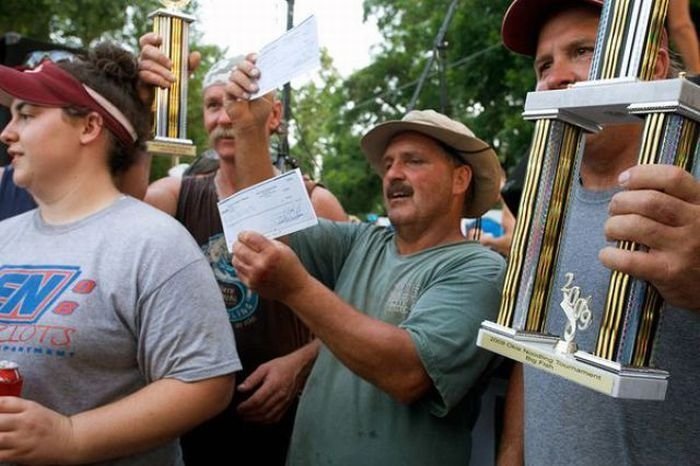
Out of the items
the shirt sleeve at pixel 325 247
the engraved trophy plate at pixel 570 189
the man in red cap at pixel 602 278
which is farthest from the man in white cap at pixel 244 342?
the engraved trophy plate at pixel 570 189

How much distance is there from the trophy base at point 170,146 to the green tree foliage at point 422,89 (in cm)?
783

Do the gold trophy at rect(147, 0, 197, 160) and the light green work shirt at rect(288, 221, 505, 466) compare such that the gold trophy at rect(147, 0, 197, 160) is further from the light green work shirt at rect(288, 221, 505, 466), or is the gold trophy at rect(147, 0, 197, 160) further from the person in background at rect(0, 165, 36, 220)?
the person in background at rect(0, 165, 36, 220)

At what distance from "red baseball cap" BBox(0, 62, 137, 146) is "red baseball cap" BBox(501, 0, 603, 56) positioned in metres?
1.09

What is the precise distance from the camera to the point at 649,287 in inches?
43.4

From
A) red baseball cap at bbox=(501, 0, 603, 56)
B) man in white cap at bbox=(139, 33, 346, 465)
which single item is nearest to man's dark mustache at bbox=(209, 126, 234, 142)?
man in white cap at bbox=(139, 33, 346, 465)

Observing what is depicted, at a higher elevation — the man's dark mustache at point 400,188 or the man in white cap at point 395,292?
the man's dark mustache at point 400,188

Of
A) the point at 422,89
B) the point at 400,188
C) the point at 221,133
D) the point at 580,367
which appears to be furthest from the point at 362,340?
the point at 422,89

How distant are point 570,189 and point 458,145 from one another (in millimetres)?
1327

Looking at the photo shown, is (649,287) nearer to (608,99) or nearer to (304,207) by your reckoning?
(608,99)

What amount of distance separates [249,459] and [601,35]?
2178mm

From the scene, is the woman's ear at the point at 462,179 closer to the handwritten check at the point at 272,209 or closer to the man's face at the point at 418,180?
the man's face at the point at 418,180

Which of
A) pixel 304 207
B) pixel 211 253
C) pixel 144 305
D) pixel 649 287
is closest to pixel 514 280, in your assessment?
pixel 649 287

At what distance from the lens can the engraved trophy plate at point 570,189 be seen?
42.6 inches

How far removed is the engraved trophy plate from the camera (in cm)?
108
